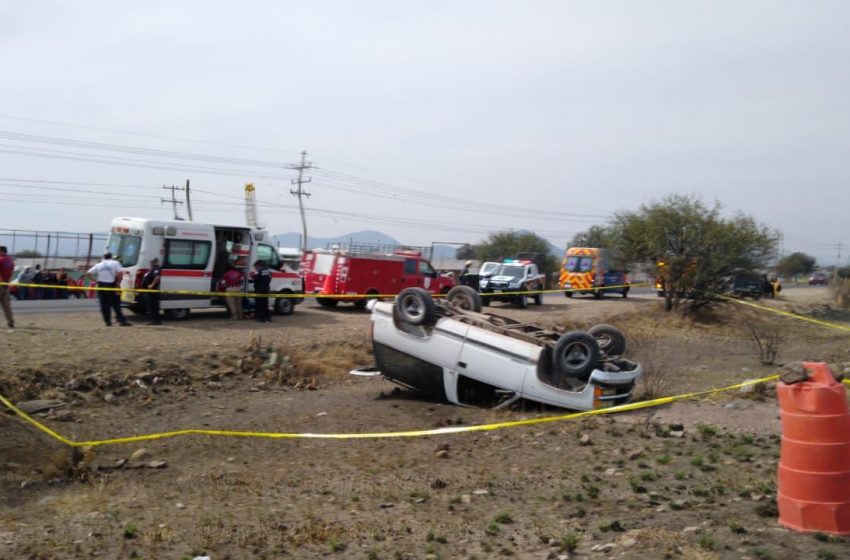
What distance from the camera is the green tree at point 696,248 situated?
26609 mm

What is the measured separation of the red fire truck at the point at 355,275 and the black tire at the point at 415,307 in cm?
1240

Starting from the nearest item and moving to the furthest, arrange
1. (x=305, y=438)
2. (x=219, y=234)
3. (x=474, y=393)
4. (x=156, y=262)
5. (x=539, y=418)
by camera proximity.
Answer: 1. (x=305, y=438)
2. (x=539, y=418)
3. (x=474, y=393)
4. (x=156, y=262)
5. (x=219, y=234)

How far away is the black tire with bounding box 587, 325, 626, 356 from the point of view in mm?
11508

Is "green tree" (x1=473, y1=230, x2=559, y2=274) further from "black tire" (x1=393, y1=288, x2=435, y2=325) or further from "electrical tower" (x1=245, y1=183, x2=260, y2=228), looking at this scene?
"black tire" (x1=393, y1=288, x2=435, y2=325)

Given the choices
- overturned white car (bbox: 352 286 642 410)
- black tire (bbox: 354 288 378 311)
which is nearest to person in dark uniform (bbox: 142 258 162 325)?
black tire (bbox: 354 288 378 311)

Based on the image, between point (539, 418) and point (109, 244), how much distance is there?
1344 cm

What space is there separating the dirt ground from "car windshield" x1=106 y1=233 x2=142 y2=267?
4.36 m

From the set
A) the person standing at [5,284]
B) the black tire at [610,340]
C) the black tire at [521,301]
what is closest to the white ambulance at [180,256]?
the person standing at [5,284]

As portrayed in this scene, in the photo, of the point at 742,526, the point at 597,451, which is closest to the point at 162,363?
the point at 597,451

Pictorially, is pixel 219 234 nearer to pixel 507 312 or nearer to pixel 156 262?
pixel 156 262

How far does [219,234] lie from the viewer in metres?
20.0

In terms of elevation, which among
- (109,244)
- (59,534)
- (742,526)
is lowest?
(59,534)

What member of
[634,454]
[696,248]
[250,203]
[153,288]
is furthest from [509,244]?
[634,454]

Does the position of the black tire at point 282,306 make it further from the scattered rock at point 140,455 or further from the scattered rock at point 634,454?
the scattered rock at point 634,454
